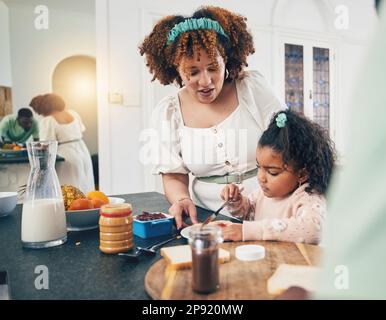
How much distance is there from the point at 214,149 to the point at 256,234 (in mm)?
552

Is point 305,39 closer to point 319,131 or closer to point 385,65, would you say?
point 319,131

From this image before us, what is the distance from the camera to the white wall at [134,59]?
1.95 metres

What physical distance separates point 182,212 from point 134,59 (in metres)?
1.37

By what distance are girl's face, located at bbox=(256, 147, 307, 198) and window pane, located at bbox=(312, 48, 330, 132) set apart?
Answer: 4.10 ft

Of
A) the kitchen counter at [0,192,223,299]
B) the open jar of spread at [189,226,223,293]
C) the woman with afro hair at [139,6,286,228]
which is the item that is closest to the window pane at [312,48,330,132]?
the woman with afro hair at [139,6,286,228]

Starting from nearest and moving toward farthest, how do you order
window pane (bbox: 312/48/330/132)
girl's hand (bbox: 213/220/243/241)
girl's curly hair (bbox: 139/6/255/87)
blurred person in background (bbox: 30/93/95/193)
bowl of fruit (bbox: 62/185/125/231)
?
girl's hand (bbox: 213/220/243/241), bowl of fruit (bbox: 62/185/125/231), girl's curly hair (bbox: 139/6/255/87), blurred person in background (bbox: 30/93/95/193), window pane (bbox: 312/48/330/132)

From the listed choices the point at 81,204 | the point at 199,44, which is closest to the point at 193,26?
the point at 199,44

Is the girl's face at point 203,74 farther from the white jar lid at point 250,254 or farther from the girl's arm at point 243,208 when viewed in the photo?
the white jar lid at point 250,254

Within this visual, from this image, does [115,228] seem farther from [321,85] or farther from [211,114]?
[321,85]

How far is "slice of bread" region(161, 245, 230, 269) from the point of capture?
601 mm

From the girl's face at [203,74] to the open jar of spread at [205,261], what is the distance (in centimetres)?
75

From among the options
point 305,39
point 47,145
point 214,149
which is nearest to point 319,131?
point 214,149

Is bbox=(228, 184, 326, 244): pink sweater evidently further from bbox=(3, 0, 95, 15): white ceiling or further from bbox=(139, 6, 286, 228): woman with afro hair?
bbox=(3, 0, 95, 15): white ceiling

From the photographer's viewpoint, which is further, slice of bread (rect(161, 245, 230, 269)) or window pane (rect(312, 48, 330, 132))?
window pane (rect(312, 48, 330, 132))
